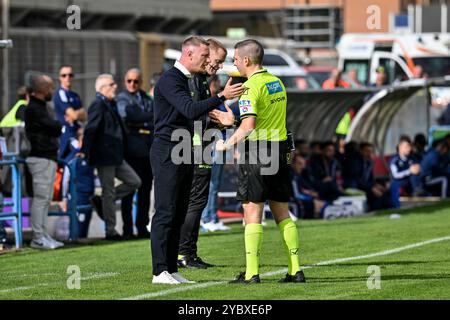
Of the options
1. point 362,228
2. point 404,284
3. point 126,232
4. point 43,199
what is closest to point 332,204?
point 362,228

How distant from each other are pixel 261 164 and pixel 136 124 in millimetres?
6085

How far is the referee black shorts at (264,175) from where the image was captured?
11.1m

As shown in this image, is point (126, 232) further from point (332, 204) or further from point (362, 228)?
point (332, 204)

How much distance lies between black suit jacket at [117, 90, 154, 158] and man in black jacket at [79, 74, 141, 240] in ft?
0.63

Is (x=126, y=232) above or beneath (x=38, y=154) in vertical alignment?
beneath

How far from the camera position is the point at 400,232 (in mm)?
16875

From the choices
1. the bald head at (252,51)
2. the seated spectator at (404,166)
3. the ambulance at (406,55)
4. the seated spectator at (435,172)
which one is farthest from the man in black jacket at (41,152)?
the ambulance at (406,55)

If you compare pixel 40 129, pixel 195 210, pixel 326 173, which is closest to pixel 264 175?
pixel 195 210

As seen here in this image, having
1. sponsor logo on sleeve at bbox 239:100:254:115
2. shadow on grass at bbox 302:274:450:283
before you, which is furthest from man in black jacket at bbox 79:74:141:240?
sponsor logo on sleeve at bbox 239:100:254:115

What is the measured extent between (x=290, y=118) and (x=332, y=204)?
9.15ft

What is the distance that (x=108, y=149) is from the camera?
1630cm
